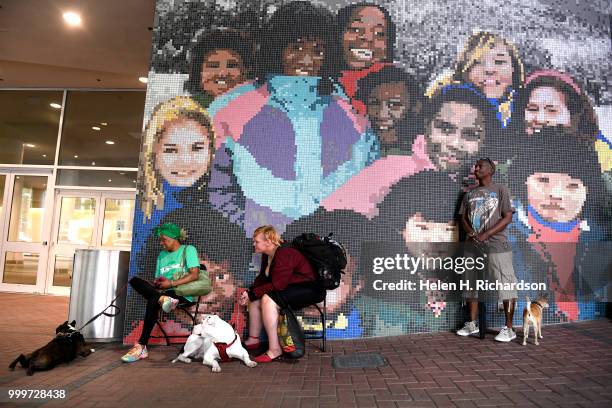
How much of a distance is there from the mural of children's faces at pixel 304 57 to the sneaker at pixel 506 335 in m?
3.75

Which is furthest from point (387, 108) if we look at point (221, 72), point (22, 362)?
point (22, 362)

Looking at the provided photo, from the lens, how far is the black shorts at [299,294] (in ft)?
12.2

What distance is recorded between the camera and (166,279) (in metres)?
4.01

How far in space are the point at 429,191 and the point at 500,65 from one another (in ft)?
6.41

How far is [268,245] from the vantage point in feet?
13.1

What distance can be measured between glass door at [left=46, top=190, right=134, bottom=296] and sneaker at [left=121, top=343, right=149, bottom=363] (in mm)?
5190

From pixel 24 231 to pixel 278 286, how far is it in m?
7.90

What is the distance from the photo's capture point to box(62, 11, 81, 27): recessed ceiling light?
5895 millimetres

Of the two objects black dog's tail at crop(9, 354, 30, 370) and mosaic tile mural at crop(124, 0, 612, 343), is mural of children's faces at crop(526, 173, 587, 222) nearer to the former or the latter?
mosaic tile mural at crop(124, 0, 612, 343)

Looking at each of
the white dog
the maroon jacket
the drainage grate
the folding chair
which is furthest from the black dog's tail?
the drainage grate

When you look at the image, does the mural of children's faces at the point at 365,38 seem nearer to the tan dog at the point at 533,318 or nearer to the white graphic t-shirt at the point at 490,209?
the white graphic t-shirt at the point at 490,209

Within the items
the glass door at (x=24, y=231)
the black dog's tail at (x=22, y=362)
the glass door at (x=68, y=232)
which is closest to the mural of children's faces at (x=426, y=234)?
the black dog's tail at (x=22, y=362)

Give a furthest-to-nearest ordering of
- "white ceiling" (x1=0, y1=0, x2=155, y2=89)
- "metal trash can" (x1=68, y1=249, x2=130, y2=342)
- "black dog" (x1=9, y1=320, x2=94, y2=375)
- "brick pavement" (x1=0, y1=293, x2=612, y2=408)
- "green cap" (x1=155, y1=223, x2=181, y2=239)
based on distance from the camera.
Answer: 1. "white ceiling" (x1=0, y1=0, x2=155, y2=89)
2. "metal trash can" (x1=68, y1=249, x2=130, y2=342)
3. "green cap" (x1=155, y1=223, x2=181, y2=239)
4. "black dog" (x1=9, y1=320, x2=94, y2=375)
5. "brick pavement" (x1=0, y1=293, x2=612, y2=408)

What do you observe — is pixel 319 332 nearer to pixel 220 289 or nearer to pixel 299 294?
pixel 299 294
